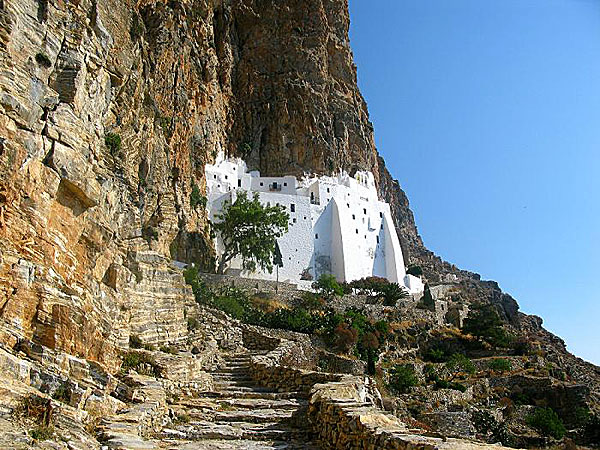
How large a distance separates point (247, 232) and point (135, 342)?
26037 mm

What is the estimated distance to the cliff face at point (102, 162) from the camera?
7.97 metres

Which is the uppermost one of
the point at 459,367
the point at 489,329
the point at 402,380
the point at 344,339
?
the point at 489,329

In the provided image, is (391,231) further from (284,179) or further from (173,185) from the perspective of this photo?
Answer: (173,185)

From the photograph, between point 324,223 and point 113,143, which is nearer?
point 113,143

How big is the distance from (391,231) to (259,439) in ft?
141

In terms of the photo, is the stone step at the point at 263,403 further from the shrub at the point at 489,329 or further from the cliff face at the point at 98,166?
the shrub at the point at 489,329

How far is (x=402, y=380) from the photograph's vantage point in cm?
2442

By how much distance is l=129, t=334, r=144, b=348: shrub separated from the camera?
41.6ft

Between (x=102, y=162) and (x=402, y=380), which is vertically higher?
(x=102, y=162)

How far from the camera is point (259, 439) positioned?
27.9 ft

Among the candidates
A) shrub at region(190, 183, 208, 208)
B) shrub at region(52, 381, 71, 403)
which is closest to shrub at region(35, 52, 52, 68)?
shrub at region(52, 381, 71, 403)

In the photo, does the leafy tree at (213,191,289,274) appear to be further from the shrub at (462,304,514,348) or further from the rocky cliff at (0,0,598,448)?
the shrub at (462,304,514,348)

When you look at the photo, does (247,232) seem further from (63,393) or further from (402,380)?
(63,393)

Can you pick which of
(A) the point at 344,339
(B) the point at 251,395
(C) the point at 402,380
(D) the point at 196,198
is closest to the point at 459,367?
(C) the point at 402,380
